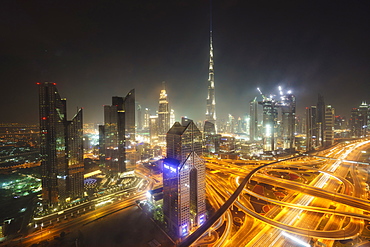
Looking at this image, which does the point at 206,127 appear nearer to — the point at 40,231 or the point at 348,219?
the point at 348,219

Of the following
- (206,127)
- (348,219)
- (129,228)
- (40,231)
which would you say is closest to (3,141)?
(40,231)

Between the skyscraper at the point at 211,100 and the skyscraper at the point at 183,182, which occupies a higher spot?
the skyscraper at the point at 211,100

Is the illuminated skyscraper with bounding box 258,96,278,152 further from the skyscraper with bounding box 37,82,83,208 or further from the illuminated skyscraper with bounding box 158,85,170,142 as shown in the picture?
the skyscraper with bounding box 37,82,83,208

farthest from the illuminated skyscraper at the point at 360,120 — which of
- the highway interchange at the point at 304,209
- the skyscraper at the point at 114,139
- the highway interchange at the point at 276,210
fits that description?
the skyscraper at the point at 114,139

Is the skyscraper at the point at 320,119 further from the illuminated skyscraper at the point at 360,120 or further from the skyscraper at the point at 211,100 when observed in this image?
the skyscraper at the point at 211,100

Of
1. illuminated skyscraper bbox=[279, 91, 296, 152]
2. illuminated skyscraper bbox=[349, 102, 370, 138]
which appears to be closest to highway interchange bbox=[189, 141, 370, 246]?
illuminated skyscraper bbox=[279, 91, 296, 152]

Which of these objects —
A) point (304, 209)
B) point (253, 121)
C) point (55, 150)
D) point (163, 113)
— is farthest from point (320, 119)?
point (55, 150)
